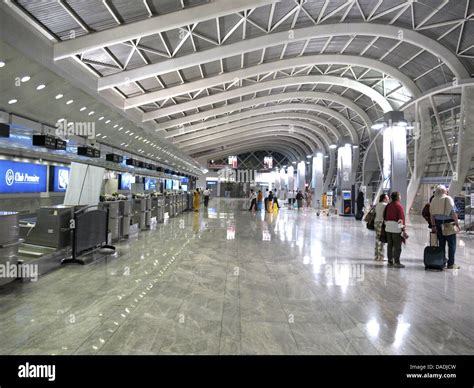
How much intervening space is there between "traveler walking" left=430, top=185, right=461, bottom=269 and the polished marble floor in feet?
1.92

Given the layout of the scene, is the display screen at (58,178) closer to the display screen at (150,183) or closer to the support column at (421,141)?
the display screen at (150,183)

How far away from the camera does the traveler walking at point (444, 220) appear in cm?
778

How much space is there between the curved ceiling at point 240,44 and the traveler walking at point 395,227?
8.88 m

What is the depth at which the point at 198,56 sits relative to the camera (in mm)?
16875

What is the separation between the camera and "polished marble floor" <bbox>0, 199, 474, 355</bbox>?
3.66m

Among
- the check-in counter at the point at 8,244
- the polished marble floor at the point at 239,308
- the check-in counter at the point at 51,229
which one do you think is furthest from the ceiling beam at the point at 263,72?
the check-in counter at the point at 8,244

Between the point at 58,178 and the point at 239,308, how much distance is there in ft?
58.2

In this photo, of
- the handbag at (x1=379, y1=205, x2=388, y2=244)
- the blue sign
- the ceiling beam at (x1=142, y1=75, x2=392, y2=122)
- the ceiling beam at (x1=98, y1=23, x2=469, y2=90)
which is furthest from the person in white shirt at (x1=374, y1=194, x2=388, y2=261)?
the ceiling beam at (x1=142, y1=75, x2=392, y2=122)

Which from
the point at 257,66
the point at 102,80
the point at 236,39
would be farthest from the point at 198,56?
the point at 257,66

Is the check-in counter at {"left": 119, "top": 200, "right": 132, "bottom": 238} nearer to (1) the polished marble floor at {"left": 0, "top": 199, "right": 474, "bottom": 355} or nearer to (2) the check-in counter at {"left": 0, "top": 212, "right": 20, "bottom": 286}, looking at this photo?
(1) the polished marble floor at {"left": 0, "top": 199, "right": 474, "bottom": 355}

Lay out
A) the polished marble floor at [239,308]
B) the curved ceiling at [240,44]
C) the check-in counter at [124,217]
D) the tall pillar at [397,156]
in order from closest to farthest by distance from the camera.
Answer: the polished marble floor at [239,308], the check-in counter at [124,217], the curved ceiling at [240,44], the tall pillar at [397,156]
